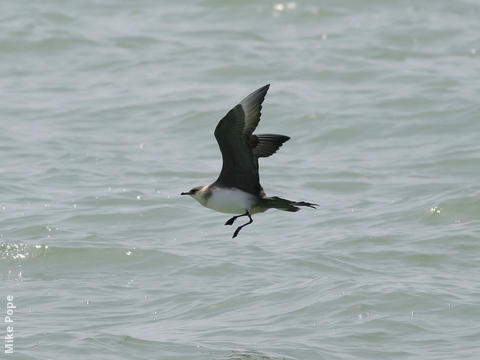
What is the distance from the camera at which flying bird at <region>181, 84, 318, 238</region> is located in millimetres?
8328

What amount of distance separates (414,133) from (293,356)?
7.65 m

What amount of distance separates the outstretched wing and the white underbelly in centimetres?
9

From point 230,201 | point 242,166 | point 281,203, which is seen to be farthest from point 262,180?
point 281,203

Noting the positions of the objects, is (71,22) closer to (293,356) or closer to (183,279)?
(183,279)

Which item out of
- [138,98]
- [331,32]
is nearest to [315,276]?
[138,98]

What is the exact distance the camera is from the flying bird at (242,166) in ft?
27.3

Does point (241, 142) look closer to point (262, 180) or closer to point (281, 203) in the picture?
point (281, 203)

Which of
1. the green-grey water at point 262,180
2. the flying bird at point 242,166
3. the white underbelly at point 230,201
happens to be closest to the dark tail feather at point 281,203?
the flying bird at point 242,166

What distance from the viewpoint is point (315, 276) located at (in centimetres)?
1108

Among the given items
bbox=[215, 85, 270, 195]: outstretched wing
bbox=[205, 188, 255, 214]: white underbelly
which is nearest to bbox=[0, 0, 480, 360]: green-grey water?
bbox=[205, 188, 255, 214]: white underbelly

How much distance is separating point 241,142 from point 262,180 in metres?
6.13

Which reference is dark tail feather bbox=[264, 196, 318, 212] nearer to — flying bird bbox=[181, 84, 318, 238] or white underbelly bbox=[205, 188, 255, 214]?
flying bird bbox=[181, 84, 318, 238]

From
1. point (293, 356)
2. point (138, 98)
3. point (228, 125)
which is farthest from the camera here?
point (138, 98)

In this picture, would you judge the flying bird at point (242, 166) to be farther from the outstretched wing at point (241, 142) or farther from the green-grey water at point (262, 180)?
the green-grey water at point (262, 180)
